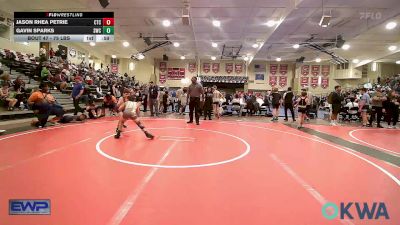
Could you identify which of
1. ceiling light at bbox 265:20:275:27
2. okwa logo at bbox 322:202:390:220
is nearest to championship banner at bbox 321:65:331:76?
ceiling light at bbox 265:20:275:27

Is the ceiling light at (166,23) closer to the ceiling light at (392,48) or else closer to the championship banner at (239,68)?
the championship banner at (239,68)

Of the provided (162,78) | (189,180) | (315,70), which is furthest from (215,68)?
(189,180)

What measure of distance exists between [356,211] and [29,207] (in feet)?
11.2

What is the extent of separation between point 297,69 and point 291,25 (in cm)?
1556

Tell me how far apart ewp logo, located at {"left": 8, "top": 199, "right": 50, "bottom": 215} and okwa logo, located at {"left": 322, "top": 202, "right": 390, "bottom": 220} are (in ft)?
9.32

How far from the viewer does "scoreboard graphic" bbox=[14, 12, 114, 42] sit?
219 inches

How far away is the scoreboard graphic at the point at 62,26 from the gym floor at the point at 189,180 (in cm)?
235

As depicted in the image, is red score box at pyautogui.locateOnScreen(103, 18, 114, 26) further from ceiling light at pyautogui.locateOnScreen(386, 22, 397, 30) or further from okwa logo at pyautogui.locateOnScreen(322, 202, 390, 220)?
ceiling light at pyautogui.locateOnScreen(386, 22, 397, 30)

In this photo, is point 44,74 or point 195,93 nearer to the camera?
point 195,93

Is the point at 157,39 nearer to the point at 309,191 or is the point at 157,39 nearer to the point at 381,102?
the point at 381,102

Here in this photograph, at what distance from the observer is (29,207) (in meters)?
2.63

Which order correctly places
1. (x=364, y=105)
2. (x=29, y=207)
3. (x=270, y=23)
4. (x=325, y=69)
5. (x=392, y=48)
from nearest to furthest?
1. (x=29, y=207)
2. (x=364, y=105)
3. (x=270, y=23)
4. (x=392, y=48)
5. (x=325, y=69)

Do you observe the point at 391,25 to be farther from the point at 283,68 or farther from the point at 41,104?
→ the point at 41,104

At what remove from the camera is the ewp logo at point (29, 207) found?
2.51m
